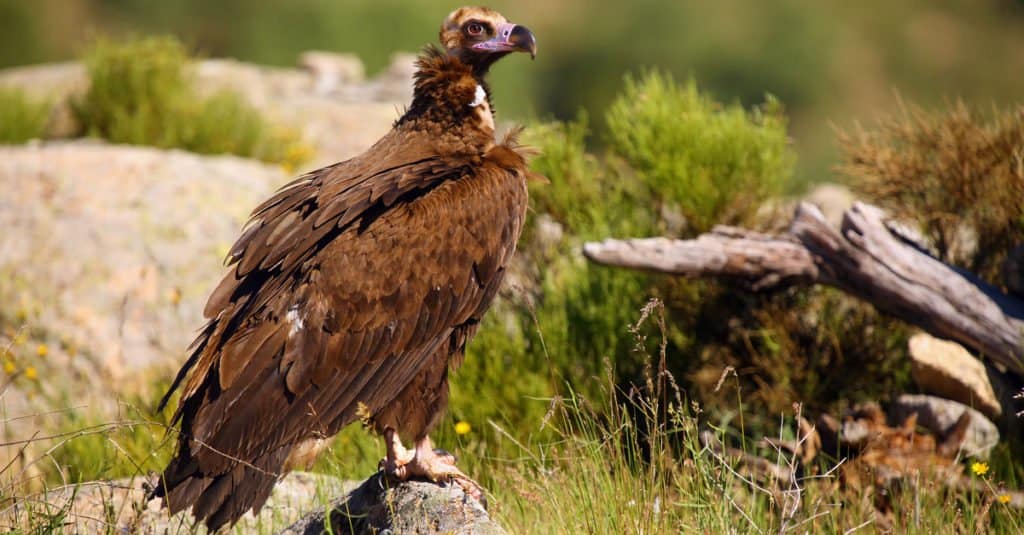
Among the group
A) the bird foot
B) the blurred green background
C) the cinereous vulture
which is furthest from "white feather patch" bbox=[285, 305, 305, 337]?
the blurred green background

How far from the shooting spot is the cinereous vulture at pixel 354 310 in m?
3.93

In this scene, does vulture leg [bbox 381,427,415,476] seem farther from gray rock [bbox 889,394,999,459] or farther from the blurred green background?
the blurred green background

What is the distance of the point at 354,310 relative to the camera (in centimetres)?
414

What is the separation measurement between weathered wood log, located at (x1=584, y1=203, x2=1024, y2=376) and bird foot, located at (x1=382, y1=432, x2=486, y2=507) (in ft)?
5.24

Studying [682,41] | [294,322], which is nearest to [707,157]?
[294,322]

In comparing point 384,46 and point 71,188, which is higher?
point 71,188

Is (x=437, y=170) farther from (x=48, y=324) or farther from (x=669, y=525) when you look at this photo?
(x=48, y=324)

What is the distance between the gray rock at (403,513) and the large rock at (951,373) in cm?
285

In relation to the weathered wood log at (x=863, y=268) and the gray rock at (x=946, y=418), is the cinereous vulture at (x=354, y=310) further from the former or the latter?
the gray rock at (x=946, y=418)

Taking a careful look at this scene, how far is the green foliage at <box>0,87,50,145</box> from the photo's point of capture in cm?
1048

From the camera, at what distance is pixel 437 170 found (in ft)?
14.4

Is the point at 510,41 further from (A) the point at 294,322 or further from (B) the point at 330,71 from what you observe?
(B) the point at 330,71

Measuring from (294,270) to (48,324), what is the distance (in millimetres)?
3879

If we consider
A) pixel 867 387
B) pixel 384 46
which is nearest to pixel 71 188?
pixel 867 387
